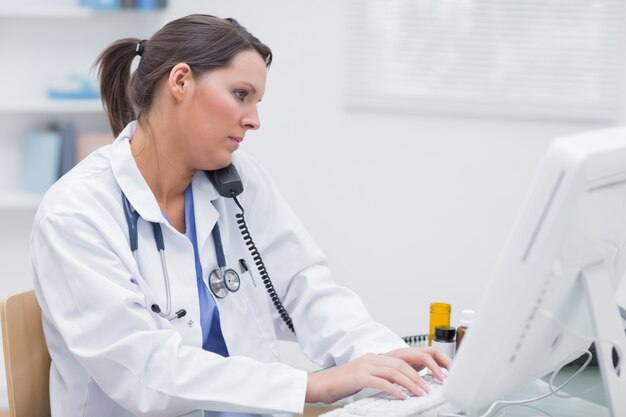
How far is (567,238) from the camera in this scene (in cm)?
106

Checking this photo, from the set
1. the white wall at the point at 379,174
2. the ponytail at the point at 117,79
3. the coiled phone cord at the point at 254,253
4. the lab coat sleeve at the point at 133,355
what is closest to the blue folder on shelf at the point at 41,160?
the white wall at the point at 379,174

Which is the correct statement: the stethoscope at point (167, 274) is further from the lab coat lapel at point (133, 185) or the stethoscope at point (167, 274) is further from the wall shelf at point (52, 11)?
the wall shelf at point (52, 11)

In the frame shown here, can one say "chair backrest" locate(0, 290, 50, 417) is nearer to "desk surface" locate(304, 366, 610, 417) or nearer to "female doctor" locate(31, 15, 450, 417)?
"female doctor" locate(31, 15, 450, 417)

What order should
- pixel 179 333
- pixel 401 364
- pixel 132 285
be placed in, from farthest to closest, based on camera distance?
pixel 179 333 < pixel 132 285 < pixel 401 364

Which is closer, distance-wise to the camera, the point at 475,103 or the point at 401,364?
the point at 401,364

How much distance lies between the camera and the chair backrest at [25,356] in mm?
1587

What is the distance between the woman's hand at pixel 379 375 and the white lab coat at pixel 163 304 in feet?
0.12

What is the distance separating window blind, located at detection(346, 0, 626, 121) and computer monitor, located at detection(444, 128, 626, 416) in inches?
88.1

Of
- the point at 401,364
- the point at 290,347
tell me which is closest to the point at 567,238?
the point at 401,364

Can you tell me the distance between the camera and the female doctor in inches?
60.5

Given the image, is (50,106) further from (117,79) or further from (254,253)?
(254,253)

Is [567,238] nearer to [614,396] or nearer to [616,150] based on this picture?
[616,150]

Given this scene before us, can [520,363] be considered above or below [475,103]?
above

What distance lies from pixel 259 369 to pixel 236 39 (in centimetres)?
68
